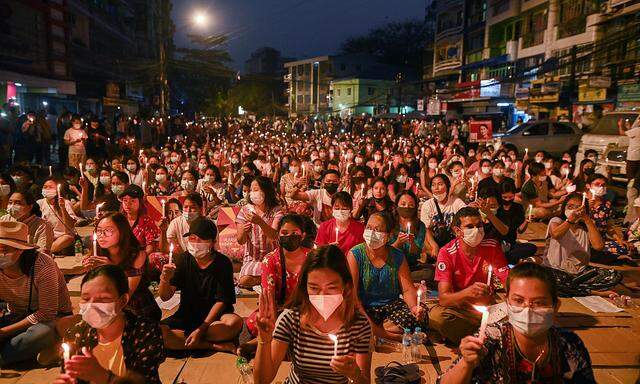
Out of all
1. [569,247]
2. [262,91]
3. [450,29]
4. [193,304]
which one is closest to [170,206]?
[193,304]

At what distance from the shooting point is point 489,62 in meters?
32.7

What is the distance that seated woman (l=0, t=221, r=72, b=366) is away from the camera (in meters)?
4.12

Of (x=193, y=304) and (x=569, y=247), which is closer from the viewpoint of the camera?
(x=193, y=304)

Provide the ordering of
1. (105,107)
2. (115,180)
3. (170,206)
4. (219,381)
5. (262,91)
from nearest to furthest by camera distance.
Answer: (219,381) → (170,206) → (115,180) → (105,107) → (262,91)

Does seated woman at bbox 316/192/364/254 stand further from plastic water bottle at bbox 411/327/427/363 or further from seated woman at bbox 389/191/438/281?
plastic water bottle at bbox 411/327/427/363

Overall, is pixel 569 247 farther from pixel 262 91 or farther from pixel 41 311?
pixel 262 91

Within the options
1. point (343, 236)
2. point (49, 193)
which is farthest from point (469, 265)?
point (49, 193)

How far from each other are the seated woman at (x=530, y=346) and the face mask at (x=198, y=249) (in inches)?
101

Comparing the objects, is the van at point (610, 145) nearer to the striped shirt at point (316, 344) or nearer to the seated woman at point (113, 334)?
the striped shirt at point (316, 344)

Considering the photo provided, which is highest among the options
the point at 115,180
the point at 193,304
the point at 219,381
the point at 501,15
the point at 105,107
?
the point at 501,15

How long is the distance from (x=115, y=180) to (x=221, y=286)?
15.1 feet

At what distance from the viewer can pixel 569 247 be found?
6.30 meters

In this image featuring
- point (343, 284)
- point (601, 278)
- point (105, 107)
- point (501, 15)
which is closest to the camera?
point (343, 284)

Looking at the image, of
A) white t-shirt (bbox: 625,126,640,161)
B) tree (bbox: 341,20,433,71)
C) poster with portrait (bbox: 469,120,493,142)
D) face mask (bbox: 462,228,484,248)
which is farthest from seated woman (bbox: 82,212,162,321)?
tree (bbox: 341,20,433,71)
